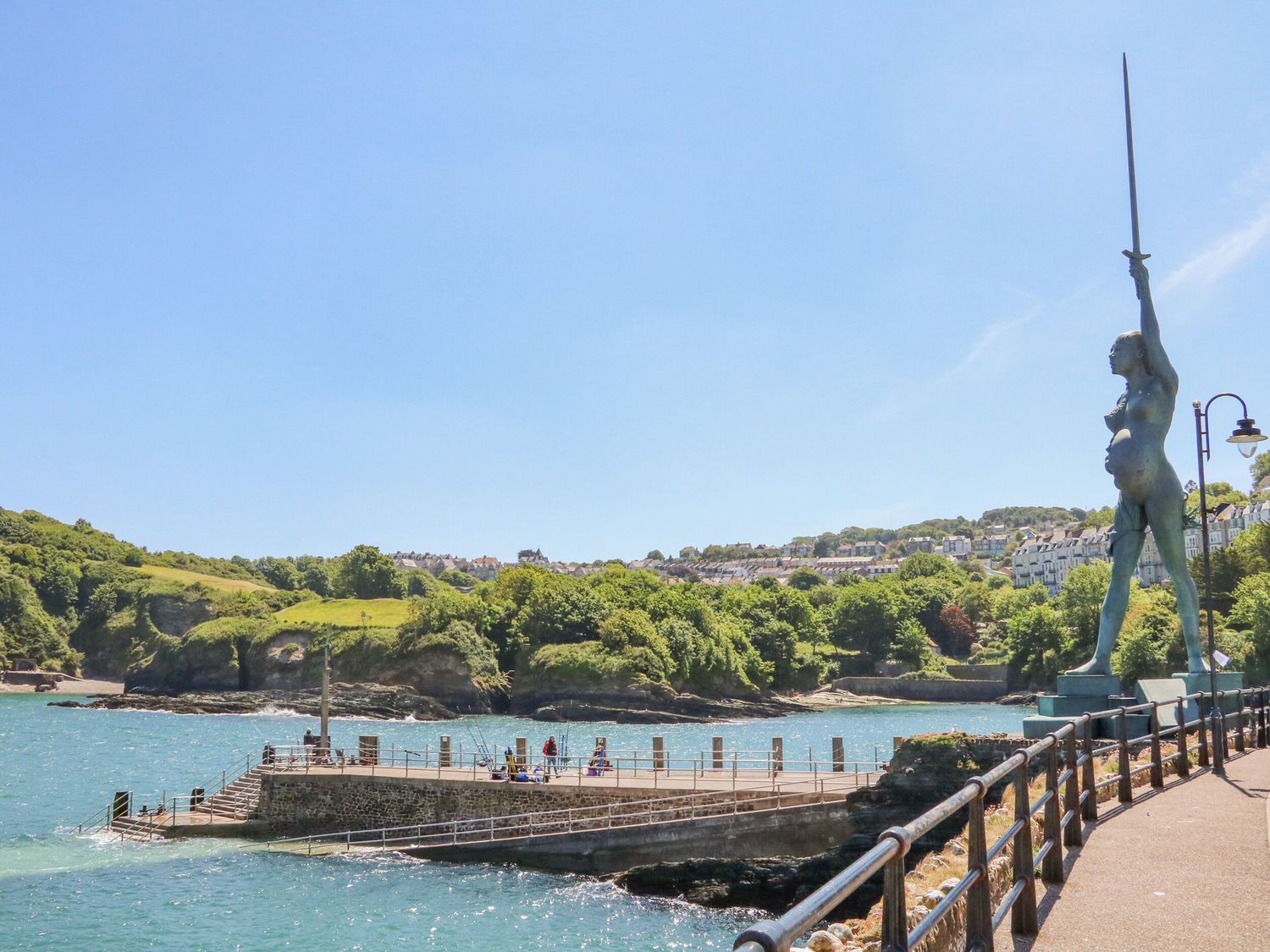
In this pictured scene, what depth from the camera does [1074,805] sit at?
360 inches

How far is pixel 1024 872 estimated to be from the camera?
6.64 m

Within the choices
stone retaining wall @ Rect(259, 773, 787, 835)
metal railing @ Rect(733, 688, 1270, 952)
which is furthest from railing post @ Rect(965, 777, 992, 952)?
stone retaining wall @ Rect(259, 773, 787, 835)

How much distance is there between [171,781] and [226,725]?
40.0 m

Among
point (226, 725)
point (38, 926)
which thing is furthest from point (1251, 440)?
point (226, 725)

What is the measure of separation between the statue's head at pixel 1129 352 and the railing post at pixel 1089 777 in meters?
9.53

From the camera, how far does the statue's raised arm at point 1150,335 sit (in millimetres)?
18141

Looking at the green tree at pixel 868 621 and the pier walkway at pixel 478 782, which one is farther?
the green tree at pixel 868 621

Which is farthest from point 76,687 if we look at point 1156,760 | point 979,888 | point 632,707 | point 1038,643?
point 979,888

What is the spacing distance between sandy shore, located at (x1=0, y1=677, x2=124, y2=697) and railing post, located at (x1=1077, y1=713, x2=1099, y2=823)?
145954 millimetres

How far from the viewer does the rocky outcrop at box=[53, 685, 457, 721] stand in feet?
324

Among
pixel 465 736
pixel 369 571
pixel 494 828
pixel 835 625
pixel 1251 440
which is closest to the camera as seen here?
pixel 1251 440

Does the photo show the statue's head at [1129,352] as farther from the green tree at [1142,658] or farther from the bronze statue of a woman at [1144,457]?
the green tree at [1142,658]

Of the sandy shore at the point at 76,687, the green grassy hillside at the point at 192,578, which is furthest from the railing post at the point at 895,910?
the green grassy hillside at the point at 192,578

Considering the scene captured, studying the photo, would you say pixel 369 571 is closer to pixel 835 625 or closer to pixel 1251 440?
pixel 835 625
